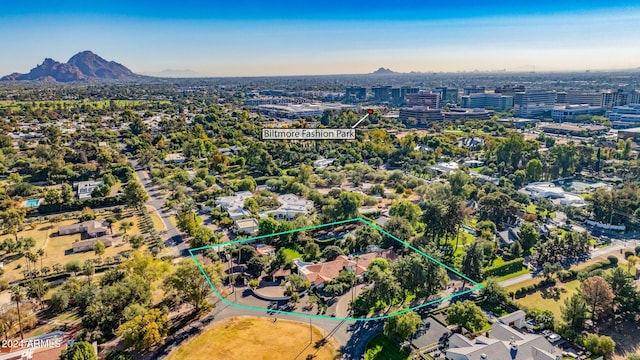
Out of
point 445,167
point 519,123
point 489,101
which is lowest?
point 445,167

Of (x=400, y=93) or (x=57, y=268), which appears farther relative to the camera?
Answer: (x=400, y=93)

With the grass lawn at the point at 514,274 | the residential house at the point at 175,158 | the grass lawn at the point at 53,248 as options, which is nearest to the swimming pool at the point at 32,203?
the grass lawn at the point at 53,248

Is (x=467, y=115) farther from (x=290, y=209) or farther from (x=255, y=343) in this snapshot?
(x=255, y=343)

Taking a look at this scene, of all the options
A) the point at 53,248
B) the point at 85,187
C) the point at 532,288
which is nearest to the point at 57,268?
the point at 53,248

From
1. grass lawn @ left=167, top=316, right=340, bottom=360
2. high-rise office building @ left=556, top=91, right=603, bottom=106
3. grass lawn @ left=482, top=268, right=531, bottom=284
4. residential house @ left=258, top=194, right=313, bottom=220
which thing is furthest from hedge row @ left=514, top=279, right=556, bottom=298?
high-rise office building @ left=556, top=91, right=603, bottom=106

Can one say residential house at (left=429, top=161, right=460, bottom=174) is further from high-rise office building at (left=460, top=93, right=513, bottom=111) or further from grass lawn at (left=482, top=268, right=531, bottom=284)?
high-rise office building at (left=460, top=93, right=513, bottom=111)

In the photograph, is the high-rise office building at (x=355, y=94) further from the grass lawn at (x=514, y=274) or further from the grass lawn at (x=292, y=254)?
the grass lawn at (x=514, y=274)
